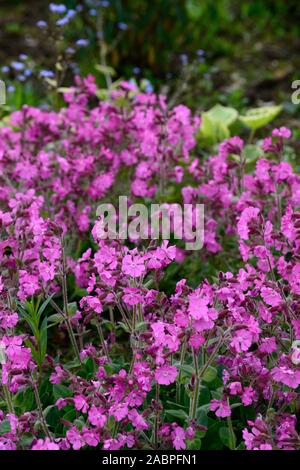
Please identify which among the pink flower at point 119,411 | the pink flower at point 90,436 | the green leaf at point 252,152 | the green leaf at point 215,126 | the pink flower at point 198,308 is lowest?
the pink flower at point 90,436

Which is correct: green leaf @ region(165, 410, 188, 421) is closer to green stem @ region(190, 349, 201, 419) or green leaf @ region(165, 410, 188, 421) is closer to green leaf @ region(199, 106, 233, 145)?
green stem @ region(190, 349, 201, 419)

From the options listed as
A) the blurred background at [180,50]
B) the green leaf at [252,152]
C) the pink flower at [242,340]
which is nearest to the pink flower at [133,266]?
the pink flower at [242,340]

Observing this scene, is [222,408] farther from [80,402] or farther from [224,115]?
[224,115]

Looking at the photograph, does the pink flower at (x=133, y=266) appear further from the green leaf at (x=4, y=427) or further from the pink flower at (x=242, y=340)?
the green leaf at (x=4, y=427)

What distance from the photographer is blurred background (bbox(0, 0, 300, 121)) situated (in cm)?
543

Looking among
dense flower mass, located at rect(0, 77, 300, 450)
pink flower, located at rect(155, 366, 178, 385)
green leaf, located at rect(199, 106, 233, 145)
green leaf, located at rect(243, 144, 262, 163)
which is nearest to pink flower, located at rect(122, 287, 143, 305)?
dense flower mass, located at rect(0, 77, 300, 450)

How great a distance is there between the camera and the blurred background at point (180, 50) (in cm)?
543

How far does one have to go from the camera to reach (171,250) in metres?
2.08

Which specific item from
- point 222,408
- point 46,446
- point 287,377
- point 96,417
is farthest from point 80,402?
point 287,377

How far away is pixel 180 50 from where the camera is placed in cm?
607

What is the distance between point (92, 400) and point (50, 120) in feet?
6.21

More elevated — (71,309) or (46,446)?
(71,309)

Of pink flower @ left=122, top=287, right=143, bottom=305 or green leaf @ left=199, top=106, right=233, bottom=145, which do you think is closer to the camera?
pink flower @ left=122, top=287, right=143, bottom=305

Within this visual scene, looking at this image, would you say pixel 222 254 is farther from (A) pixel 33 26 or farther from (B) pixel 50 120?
(A) pixel 33 26
